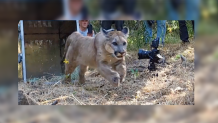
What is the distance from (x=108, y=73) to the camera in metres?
2.55

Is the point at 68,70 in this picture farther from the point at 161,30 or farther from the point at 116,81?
the point at 161,30

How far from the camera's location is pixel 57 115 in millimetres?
2410

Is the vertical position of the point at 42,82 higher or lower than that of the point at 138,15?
lower

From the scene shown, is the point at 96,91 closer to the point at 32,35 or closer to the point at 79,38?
the point at 79,38

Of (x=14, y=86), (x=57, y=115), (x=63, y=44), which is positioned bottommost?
(x=57, y=115)

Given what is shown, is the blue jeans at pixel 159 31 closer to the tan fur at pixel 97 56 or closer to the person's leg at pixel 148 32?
the person's leg at pixel 148 32

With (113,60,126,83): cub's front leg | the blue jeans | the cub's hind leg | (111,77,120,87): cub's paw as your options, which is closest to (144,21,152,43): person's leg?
the blue jeans

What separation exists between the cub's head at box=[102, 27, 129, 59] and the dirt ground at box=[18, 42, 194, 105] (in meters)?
0.06

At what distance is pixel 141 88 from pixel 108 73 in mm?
253

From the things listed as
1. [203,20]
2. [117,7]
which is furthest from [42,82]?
[203,20]

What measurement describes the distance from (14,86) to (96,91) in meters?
0.55

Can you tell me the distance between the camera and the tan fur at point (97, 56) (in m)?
2.52

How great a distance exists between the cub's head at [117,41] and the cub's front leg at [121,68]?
0.16ft

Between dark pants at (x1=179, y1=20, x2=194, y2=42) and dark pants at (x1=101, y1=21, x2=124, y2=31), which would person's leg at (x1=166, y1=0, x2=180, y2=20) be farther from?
dark pants at (x1=101, y1=21, x2=124, y2=31)
